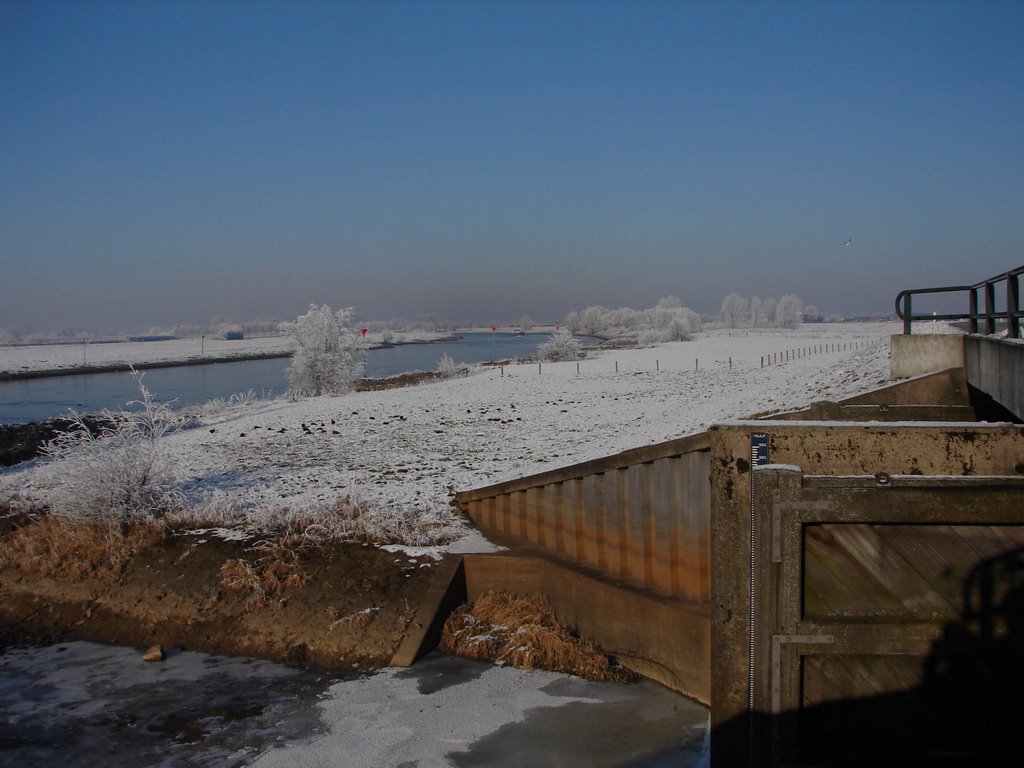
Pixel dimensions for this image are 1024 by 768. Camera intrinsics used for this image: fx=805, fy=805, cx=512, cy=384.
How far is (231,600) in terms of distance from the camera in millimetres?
11133

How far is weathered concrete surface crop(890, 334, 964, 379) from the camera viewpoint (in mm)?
13195

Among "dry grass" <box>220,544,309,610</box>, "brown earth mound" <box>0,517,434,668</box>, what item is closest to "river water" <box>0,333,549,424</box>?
"brown earth mound" <box>0,517,434,668</box>

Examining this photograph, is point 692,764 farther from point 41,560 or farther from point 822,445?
point 41,560

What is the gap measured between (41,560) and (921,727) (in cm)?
1269

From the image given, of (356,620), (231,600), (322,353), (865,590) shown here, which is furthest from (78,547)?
(322,353)

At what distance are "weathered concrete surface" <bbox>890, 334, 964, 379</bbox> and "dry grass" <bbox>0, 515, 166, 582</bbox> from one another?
12529mm

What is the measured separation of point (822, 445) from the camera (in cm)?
514

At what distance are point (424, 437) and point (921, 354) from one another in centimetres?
1361

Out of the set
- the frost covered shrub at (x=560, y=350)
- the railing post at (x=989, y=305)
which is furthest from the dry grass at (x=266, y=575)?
the frost covered shrub at (x=560, y=350)

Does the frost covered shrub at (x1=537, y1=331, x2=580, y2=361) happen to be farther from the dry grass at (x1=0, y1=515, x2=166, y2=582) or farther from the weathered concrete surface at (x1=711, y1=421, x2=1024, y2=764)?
the weathered concrete surface at (x1=711, y1=421, x2=1024, y2=764)

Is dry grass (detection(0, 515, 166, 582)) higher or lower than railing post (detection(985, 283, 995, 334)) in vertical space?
lower

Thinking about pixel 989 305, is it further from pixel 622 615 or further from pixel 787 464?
pixel 787 464

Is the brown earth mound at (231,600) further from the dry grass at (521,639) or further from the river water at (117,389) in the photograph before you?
the river water at (117,389)

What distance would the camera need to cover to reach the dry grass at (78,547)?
12.4m
